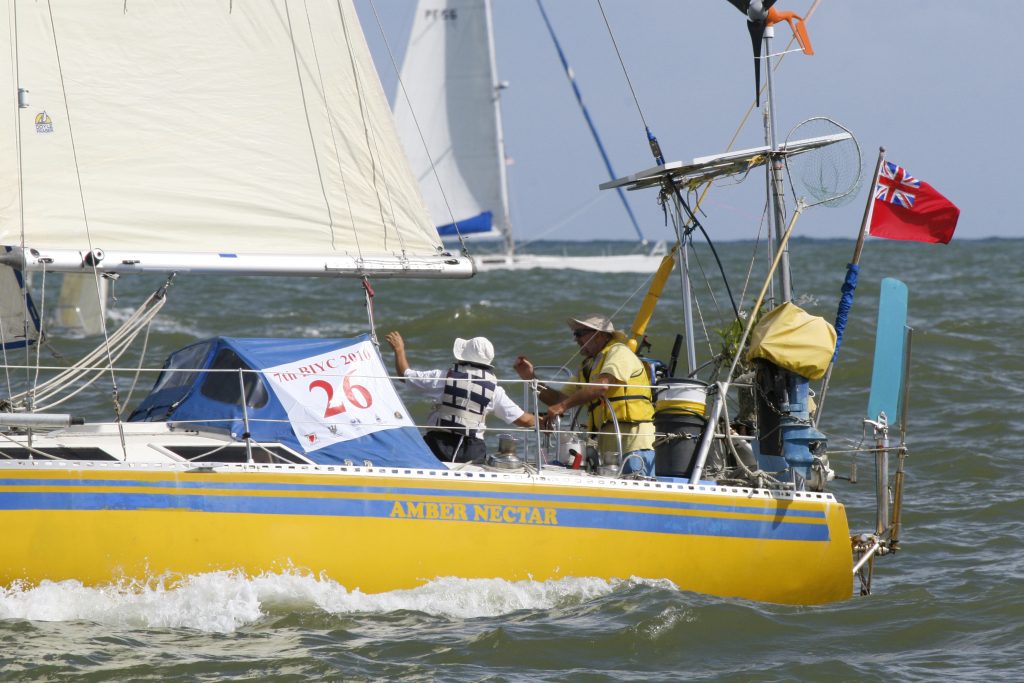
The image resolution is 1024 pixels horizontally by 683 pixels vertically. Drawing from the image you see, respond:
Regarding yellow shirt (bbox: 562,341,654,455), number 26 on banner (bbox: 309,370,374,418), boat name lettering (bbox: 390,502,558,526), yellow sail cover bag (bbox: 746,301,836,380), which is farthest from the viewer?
yellow shirt (bbox: 562,341,654,455)

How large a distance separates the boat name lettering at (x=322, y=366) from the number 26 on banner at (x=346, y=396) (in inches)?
2.9

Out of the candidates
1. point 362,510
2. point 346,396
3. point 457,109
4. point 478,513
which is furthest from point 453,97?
point 362,510

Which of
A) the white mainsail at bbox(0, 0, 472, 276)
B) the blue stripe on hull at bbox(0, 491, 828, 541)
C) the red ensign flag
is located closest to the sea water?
the blue stripe on hull at bbox(0, 491, 828, 541)

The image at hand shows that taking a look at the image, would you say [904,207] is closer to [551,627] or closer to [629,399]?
[629,399]

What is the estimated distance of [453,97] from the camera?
41.5 meters

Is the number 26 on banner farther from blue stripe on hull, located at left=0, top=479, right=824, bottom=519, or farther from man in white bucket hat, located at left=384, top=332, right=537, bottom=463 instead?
blue stripe on hull, located at left=0, top=479, right=824, bottom=519

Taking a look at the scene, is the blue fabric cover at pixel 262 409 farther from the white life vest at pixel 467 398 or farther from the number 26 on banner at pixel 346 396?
the white life vest at pixel 467 398

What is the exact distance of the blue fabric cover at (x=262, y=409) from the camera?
7754 millimetres

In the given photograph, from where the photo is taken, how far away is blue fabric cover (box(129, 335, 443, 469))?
7754mm

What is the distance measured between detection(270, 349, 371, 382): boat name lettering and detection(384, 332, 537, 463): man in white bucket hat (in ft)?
1.20

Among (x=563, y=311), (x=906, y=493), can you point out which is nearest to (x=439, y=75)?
(x=563, y=311)

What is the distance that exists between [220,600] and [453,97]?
116 feet

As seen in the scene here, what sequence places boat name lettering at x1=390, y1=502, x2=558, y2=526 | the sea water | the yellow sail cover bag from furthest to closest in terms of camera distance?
the yellow sail cover bag → boat name lettering at x1=390, y1=502, x2=558, y2=526 → the sea water

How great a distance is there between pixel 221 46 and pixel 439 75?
109 ft
